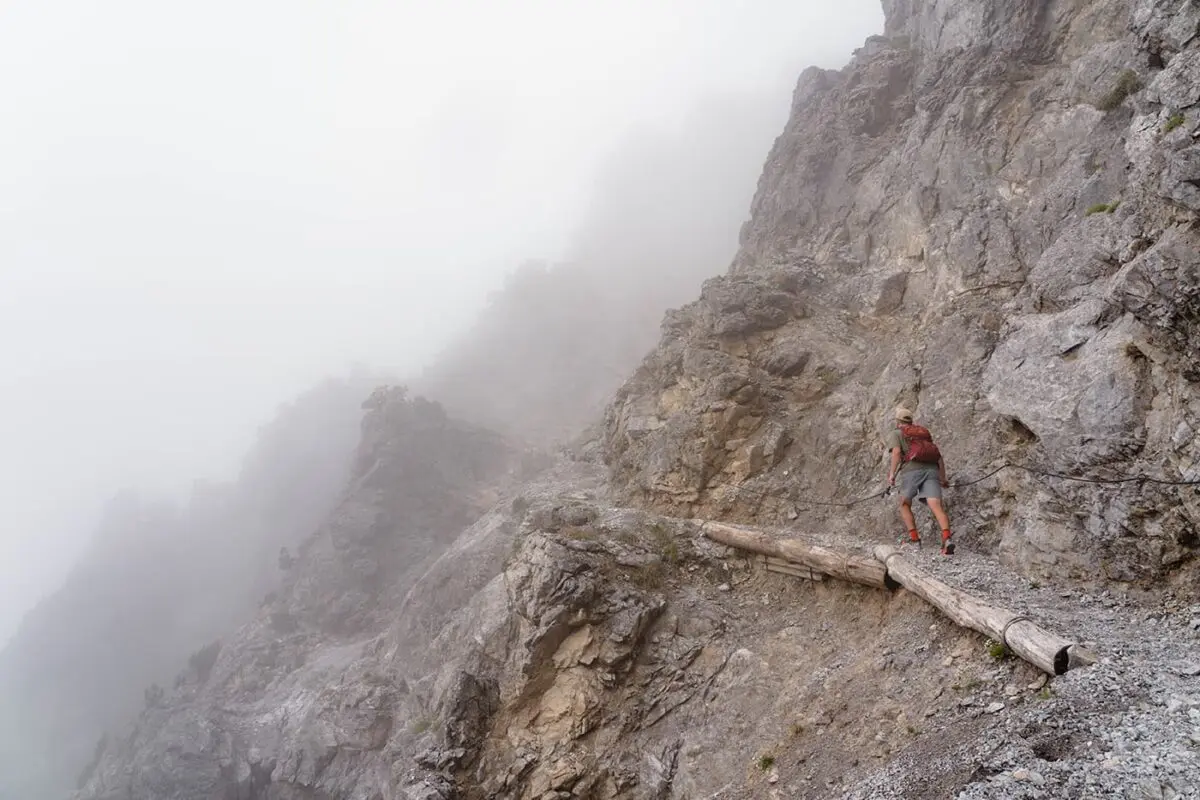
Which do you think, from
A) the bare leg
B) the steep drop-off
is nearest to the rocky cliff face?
the bare leg

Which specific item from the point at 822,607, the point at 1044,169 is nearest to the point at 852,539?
the point at 822,607

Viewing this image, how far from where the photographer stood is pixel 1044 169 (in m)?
18.7

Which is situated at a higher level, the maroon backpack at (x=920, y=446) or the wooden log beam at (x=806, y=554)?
the maroon backpack at (x=920, y=446)

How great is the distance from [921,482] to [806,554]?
113 inches

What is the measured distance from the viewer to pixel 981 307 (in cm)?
1717

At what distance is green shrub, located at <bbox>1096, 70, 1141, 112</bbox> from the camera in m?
16.8

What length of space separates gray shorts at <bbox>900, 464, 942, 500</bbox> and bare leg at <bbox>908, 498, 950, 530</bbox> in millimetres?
92

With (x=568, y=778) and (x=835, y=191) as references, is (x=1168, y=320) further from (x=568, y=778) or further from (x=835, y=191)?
Answer: (x=835, y=191)

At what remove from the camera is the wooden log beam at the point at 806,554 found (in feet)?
39.1

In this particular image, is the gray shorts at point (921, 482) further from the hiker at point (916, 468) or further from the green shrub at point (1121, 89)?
the green shrub at point (1121, 89)

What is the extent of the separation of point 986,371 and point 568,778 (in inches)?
507

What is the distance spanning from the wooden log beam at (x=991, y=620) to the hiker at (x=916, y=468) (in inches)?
52.7

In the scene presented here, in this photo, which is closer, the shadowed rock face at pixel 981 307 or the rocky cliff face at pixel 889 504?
the rocky cliff face at pixel 889 504

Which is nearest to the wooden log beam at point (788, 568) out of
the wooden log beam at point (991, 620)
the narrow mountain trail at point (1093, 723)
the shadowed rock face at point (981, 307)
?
the shadowed rock face at point (981, 307)
